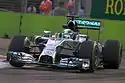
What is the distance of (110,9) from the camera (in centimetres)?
2439

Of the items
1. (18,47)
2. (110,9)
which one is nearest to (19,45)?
(18,47)

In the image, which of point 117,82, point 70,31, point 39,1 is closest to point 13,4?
point 39,1

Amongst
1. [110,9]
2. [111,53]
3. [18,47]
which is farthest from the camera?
[110,9]

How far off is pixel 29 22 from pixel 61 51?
10.1 meters

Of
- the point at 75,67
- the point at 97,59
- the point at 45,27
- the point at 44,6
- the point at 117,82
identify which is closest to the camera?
the point at 117,82

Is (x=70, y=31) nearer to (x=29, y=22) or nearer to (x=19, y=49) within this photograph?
(x=19, y=49)

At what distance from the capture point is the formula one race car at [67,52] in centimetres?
1210

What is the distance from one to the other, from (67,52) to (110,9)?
1217 cm

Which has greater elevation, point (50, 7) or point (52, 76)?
point (50, 7)

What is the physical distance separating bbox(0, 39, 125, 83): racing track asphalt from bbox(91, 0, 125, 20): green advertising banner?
36.7 feet

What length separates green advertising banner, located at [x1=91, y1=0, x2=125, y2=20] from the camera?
24359mm

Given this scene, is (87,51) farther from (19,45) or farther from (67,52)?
(19,45)

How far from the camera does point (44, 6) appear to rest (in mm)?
24281

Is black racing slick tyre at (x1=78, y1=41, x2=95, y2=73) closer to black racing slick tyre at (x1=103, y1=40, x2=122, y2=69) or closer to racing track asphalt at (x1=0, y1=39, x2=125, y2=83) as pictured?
racing track asphalt at (x1=0, y1=39, x2=125, y2=83)
